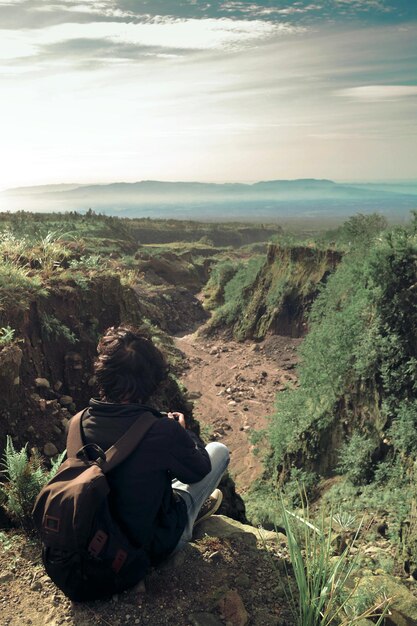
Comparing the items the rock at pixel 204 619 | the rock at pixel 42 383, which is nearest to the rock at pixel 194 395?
the rock at pixel 42 383

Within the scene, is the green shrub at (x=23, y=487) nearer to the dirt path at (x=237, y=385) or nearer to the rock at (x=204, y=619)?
the rock at (x=204, y=619)

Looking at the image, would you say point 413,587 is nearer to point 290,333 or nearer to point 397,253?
point 397,253

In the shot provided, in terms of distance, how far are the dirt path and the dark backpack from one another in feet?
18.0

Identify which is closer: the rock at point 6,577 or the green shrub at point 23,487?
the rock at point 6,577

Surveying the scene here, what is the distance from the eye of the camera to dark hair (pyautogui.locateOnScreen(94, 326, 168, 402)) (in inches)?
119

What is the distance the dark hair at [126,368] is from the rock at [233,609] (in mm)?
1452

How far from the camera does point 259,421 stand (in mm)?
12359

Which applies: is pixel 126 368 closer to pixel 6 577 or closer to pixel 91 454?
pixel 91 454

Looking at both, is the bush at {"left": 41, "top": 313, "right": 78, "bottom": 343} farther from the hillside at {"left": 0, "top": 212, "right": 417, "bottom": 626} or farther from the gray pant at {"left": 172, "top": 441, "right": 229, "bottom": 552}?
the gray pant at {"left": 172, "top": 441, "right": 229, "bottom": 552}

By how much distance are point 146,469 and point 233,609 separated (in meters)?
1.15

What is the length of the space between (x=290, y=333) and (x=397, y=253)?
11118 mm

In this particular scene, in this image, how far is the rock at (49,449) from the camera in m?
4.37

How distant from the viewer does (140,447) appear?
9.48 feet

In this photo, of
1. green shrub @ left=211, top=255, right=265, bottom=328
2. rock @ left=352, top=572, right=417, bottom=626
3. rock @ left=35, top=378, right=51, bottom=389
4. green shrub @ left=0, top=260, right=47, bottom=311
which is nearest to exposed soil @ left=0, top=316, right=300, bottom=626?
Answer: rock @ left=352, top=572, right=417, bottom=626
